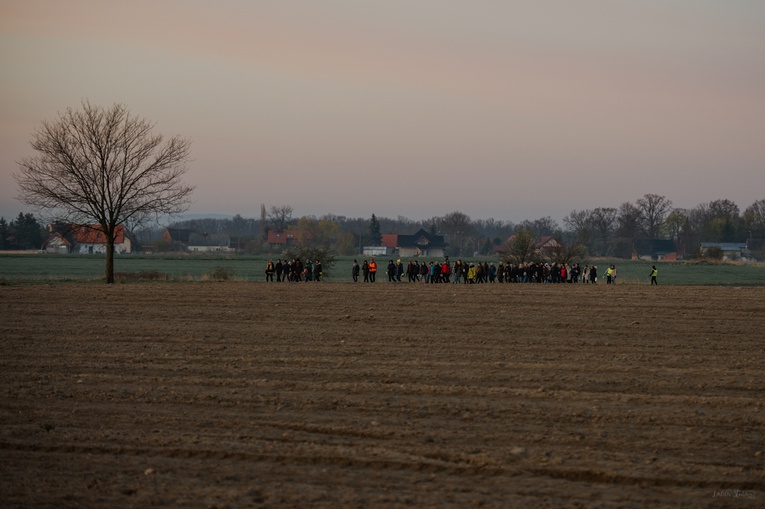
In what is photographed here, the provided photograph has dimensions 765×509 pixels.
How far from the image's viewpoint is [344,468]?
9.05 m

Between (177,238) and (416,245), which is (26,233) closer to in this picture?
(177,238)

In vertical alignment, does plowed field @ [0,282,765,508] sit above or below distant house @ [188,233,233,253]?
below

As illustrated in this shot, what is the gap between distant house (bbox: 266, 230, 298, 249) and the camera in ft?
467

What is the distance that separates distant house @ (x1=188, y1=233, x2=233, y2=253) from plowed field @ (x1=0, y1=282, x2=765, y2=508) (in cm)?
14333

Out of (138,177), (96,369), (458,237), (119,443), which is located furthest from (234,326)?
(458,237)

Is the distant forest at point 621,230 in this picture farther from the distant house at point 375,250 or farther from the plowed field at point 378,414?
the plowed field at point 378,414

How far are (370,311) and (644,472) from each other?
57.5 feet

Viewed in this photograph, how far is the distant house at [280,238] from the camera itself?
142375mm

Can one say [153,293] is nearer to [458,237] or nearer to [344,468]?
[344,468]

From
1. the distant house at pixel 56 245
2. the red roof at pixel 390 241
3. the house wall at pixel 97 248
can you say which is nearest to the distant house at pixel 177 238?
the house wall at pixel 97 248

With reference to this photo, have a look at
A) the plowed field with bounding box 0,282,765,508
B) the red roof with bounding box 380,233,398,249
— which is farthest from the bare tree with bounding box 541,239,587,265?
the red roof with bounding box 380,233,398,249

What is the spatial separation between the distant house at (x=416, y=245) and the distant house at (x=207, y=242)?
31.0m

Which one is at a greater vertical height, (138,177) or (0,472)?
(138,177)

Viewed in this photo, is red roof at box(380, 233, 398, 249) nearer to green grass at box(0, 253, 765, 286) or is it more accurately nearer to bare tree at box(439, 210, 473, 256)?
bare tree at box(439, 210, 473, 256)
